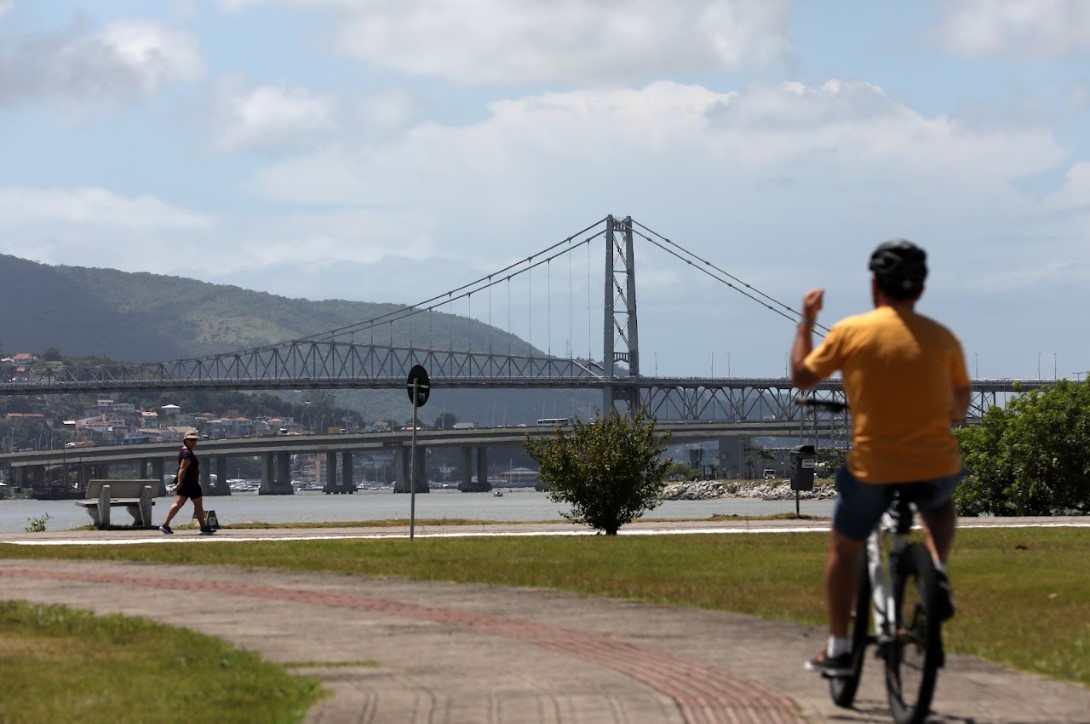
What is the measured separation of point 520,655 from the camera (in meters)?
8.26

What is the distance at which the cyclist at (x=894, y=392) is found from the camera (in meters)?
6.14

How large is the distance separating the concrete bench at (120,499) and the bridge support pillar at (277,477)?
113 m

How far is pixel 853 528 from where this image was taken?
6.38 m

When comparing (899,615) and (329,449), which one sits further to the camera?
(329,449)

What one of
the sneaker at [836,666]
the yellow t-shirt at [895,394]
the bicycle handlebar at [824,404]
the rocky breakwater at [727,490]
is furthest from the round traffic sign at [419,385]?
the rocky breakwater at [727,490]

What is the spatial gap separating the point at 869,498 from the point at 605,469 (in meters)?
17.9

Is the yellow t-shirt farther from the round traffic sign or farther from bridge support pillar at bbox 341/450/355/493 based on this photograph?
bridge support pillar at bbox 341/450/355/493

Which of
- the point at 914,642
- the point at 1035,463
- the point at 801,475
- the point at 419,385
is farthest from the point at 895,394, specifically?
the point at 1035,463

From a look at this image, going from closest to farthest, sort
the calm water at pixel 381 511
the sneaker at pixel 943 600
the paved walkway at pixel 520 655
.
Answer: the sneaker at pixel 943 600
the paved walkway at pixel 520 655
the calm water at pixel 381 511

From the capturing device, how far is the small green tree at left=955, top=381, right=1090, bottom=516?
36.9m

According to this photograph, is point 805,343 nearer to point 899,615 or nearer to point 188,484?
point 899,615

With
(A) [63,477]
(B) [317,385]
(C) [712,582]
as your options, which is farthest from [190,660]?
(A) [63,477]

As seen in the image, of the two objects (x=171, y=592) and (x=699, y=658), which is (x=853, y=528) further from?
(x=171, y=592)

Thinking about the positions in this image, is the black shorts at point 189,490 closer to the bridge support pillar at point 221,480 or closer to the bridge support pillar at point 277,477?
→ the bridge support pillar at point 221,480
